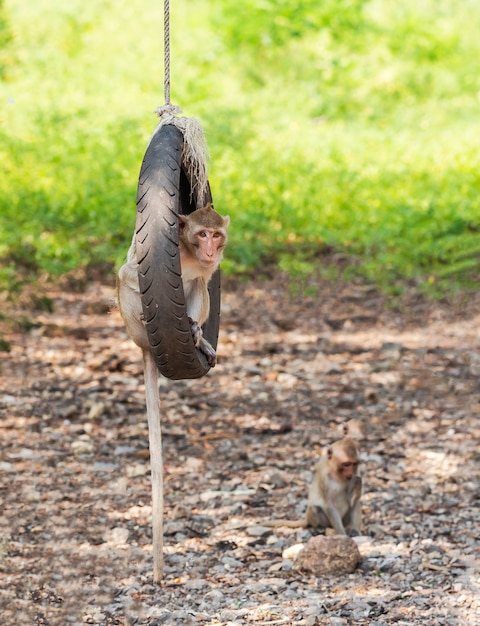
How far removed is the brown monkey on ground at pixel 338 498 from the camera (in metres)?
5.43

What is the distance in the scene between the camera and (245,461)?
6.64 m

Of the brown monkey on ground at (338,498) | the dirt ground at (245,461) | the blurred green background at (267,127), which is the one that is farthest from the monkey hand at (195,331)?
the blurred green background at (267,127)

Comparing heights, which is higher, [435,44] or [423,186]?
[435,44]

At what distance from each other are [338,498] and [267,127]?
10424mm

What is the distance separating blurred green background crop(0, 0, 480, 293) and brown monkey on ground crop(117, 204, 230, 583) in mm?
5145

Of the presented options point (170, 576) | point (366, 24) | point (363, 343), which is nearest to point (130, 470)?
point (170, 576)

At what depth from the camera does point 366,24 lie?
19391 mm

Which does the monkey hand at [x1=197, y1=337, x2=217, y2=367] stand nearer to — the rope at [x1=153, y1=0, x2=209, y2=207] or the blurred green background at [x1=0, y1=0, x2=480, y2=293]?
the rope at [x1=153, y1=0, x2=209, y2=207]

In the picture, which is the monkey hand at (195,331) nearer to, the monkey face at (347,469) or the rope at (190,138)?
the rope at (190,138)

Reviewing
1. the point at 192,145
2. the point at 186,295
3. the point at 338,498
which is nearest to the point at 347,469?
the point at 338,498

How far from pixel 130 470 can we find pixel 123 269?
8.22 feet

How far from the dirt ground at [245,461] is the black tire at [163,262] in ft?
4.00

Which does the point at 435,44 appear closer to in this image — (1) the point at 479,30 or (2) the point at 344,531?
(1) the point at 479,30

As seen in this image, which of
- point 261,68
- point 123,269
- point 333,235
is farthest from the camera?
point 261,68
